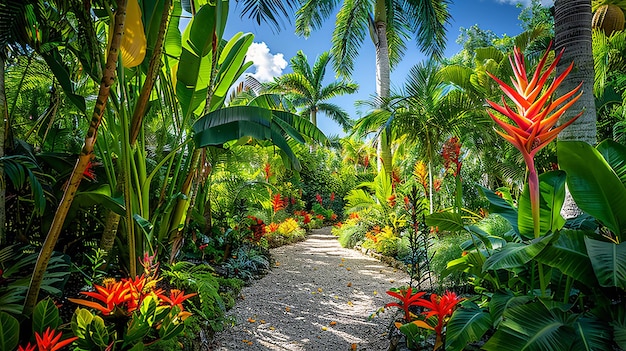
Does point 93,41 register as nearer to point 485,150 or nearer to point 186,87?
point 186,87

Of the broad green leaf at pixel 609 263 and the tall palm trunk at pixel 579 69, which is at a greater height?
the tall palm trunk at pixel 579 69

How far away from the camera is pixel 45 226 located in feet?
9.89

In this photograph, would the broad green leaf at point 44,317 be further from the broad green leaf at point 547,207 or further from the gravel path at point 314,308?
the broad green leaf at point 547,207

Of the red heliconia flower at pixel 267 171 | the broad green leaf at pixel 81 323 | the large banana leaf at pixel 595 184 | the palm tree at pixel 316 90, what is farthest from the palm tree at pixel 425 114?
the palm tree at pixel 316 90

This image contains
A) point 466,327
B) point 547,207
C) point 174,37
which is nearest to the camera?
point 466,327

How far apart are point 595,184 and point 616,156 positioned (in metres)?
0.47

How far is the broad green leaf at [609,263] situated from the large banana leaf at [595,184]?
0.30m

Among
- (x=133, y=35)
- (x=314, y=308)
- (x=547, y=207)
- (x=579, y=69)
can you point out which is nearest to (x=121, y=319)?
(x=133, y=35)

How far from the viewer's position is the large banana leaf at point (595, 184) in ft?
6.62

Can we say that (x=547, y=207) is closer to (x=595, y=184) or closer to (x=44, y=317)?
(x=595, y=184)

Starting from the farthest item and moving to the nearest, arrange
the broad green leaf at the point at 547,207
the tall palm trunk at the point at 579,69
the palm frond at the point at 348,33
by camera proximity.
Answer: the palm frond at the point at 348,33
the tall palm trunk at the point at 579,69
the broad green leaf at the point at 547,207

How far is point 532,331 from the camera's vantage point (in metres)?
1.79

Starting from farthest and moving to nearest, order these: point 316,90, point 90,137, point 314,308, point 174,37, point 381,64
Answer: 1. point 316,90
2. point 381,64
3. point 314,308
4. point 174,37
5. point 90,137

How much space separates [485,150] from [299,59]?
1423cm
